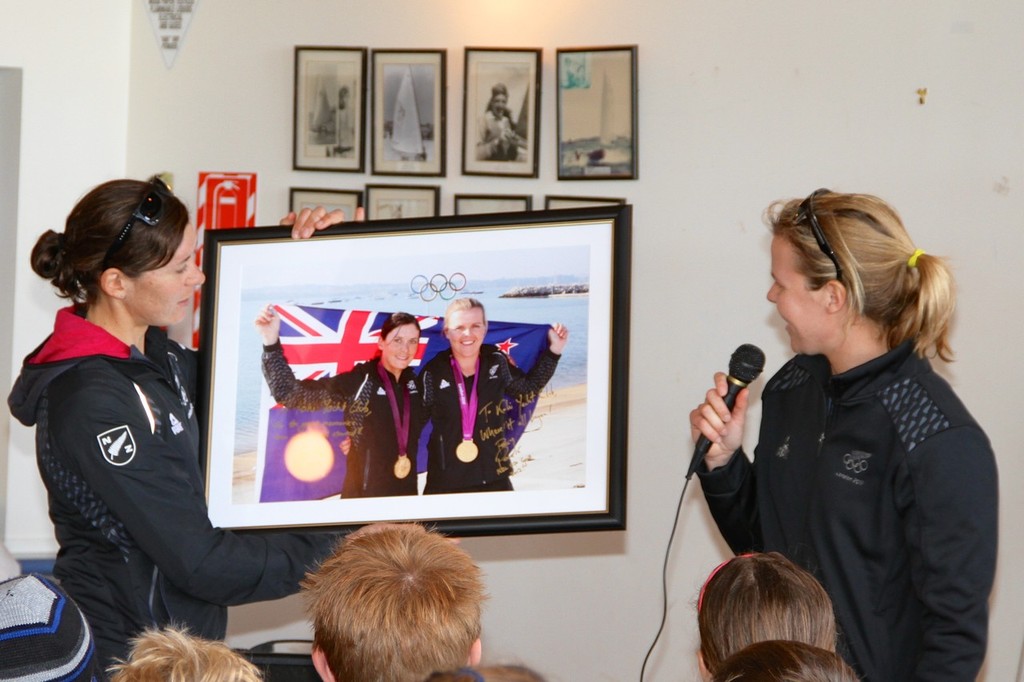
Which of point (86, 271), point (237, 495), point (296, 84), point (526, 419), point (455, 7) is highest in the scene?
point (455, 7)

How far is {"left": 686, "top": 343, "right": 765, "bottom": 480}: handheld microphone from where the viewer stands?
7.60ft

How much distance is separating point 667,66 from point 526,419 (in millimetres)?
1544

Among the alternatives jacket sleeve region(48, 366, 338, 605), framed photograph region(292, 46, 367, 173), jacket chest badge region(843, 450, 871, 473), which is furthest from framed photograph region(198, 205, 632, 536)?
framed photograph region(292, 46, 367, 173)

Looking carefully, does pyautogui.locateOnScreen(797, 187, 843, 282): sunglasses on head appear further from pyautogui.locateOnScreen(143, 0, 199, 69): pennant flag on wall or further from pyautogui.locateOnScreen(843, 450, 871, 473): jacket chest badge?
pyautogui.locateOnScreen(143, 0, 199, 69): pennant flag on wall

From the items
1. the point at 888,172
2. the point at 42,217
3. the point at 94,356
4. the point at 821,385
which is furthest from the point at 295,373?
the point at 888,172

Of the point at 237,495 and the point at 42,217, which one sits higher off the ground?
the point at 42,217

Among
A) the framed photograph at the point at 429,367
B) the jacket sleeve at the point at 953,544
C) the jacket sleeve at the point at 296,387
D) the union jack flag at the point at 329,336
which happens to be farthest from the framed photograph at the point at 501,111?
the jacket sleeve at the point at 953,544

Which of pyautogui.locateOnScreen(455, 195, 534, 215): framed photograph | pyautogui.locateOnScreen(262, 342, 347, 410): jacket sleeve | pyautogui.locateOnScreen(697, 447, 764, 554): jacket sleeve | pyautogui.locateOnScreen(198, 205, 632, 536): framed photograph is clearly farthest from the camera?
pyautogui.locateOnScreen(455, 195, 534, 215): framed photograph

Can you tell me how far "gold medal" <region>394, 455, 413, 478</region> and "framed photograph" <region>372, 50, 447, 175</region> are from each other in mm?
1432

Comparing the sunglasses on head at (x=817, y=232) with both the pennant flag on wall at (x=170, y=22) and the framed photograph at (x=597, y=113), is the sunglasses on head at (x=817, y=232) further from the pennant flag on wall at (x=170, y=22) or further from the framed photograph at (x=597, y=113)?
the pennant flag on wall at (x=170, y=22)

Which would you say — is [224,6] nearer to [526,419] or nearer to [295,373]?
[295,373]

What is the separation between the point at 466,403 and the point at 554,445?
24 centimetres

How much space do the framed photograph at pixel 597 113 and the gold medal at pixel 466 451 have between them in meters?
1.35

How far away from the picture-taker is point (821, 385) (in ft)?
7.33
